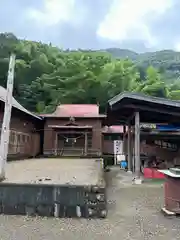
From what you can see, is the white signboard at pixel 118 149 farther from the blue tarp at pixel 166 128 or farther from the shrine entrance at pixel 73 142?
the blue tarp at pixel 166 128

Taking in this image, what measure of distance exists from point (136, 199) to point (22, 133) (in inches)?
371

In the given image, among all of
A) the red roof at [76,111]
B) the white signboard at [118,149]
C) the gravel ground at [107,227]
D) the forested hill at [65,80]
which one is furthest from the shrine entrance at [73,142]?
the gravel ground at [107,227]

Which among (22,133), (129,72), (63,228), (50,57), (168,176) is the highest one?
(50,57)

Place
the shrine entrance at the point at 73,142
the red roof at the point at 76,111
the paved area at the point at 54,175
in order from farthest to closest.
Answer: the red roof at the point at 76,111
the shrine entrance at the point at 73,142
the paved area at the point at 54,175

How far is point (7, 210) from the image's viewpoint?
197 inches

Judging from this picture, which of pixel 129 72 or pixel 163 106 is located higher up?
pixel 129 72

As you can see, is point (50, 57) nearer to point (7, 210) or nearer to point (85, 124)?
point (85, 124)

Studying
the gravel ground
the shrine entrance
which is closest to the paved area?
the gravel ground

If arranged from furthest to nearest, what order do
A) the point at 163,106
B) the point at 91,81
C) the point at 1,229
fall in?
1. the point at 91,81
2. the point at 163,106
3. the point at 1,229

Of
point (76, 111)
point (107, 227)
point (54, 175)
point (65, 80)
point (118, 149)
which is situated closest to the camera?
point (107, 227)

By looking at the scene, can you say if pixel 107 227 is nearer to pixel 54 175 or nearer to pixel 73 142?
pixel 54 175

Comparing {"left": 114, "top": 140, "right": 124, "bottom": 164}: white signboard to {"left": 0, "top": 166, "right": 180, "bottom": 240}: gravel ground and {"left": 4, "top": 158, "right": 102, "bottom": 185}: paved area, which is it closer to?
{"left": 4, "top": 158, "right": 102, "bottom": 185}: paved area

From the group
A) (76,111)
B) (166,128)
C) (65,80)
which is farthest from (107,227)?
(65,80)

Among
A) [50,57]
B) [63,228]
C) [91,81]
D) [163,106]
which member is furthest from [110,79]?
[63,228]
